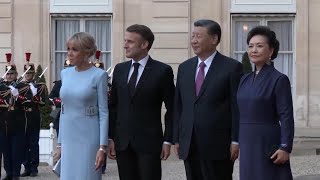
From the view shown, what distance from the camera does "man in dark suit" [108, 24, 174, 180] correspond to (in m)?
6.53

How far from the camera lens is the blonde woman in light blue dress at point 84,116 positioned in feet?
20.8

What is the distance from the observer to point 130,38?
659 cm

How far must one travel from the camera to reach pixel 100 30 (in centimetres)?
1916

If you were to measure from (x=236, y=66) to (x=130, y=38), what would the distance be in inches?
38.3

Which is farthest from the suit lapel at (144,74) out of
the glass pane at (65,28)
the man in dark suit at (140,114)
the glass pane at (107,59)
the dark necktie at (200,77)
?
the glass pane at (65,28)

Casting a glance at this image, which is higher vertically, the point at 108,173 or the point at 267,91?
the point at 267,91

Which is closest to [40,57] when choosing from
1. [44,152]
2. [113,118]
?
[44,152]

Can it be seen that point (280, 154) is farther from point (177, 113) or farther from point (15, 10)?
point (15, 10)

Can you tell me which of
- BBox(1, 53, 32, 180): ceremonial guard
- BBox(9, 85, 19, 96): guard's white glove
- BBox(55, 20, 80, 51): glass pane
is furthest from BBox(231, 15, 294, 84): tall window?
BBox(9, 85, 19, 96): guard's white glove

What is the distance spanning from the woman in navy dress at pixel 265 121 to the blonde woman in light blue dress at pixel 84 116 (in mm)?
1191

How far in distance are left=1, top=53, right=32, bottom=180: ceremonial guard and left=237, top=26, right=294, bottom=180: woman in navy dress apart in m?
6.19

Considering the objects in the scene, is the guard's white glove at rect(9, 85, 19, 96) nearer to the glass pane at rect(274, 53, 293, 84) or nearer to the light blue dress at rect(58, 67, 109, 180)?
the light blue dress at rect(58, 67, 109, 180)

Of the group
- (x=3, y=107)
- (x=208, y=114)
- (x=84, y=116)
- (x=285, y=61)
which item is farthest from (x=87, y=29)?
(x=208, y=114)

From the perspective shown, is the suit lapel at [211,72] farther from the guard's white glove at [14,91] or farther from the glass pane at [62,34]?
the glass pane at [62,34]
